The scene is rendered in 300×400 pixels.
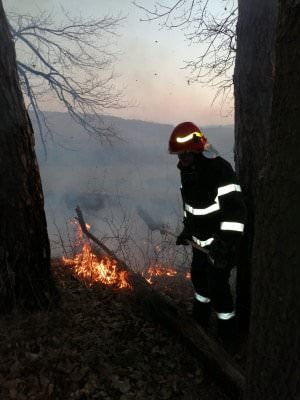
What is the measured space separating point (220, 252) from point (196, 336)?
2.84 feet

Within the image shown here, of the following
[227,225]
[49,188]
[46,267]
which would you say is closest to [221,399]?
[227,225]

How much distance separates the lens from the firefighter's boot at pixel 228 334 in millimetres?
3682

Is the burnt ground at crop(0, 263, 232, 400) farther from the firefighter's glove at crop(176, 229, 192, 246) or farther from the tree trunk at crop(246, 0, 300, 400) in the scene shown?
the tree trunk at crop(246, 0, 300, 400)

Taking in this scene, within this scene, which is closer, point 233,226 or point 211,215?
point 233,226

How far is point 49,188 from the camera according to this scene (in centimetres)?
3406

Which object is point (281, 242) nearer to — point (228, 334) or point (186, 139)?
point (186, 139)

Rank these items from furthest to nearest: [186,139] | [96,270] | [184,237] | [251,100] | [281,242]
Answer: [96,270]
[184,237]
[251,100]
[186,139]
[281,242]

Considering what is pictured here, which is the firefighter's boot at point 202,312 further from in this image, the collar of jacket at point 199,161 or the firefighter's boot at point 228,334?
the collar of jacket at point 199,161

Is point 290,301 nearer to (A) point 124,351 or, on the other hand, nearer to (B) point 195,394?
(B) point 195,394

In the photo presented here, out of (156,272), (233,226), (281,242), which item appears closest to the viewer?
(281,242)

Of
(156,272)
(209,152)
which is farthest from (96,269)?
(209,152)

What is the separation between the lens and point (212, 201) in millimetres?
3518

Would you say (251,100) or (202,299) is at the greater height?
(251,100)

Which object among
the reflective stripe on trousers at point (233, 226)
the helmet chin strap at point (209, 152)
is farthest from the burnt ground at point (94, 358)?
the helmet chin strap at point (209, 152)
